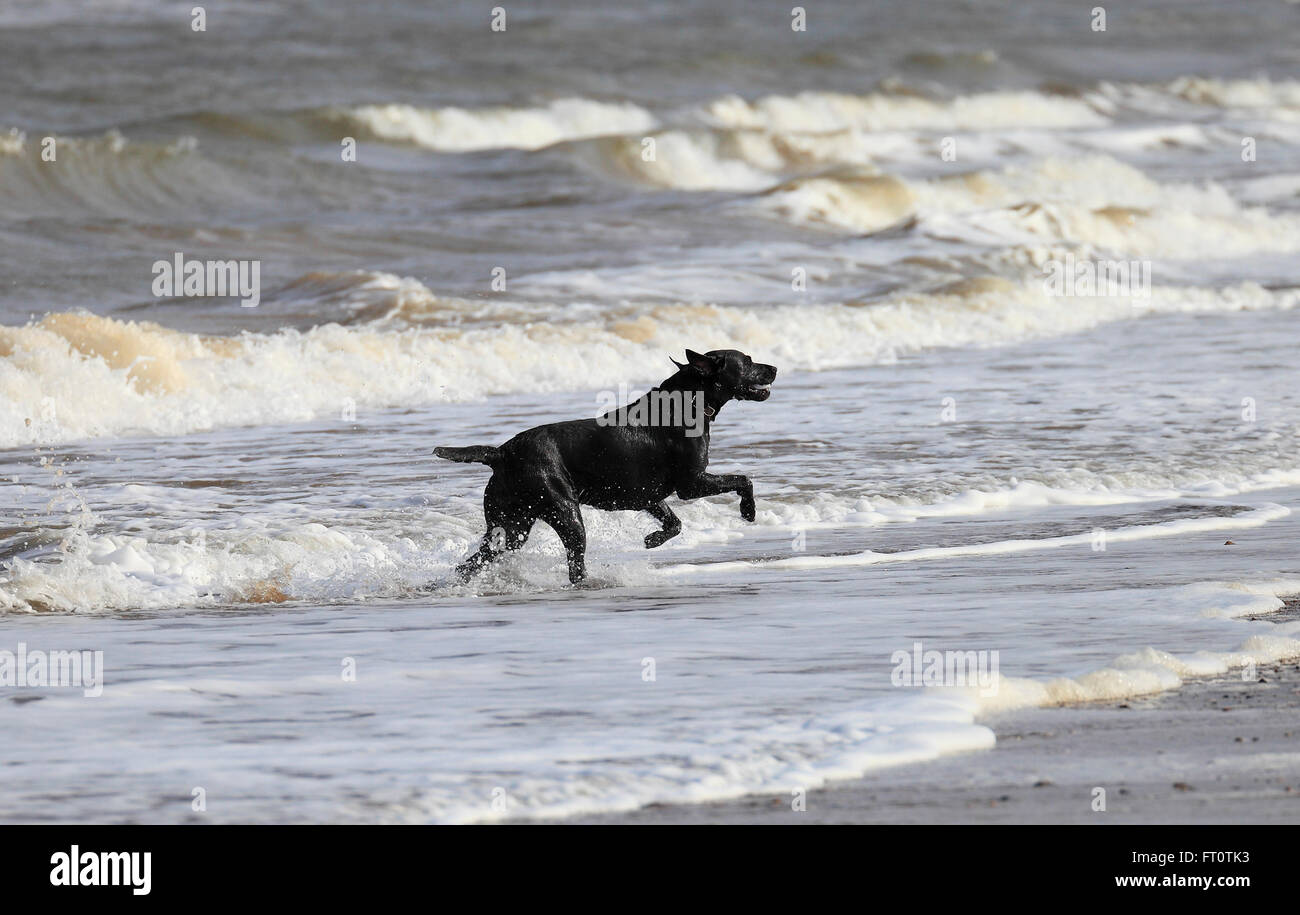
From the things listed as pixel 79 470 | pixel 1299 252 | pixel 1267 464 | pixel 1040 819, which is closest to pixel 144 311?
pixel 79 470

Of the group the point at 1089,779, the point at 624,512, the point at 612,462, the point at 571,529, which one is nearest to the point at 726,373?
the point at 612,462

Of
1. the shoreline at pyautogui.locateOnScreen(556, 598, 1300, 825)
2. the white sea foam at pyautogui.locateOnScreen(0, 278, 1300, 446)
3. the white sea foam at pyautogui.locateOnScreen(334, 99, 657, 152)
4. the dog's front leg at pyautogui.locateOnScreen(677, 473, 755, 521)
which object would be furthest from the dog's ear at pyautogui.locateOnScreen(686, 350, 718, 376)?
the white sea foam at pyautogui.locateOnScreen(334, 99, 657, 152)

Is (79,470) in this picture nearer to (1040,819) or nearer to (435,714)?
(435,714)

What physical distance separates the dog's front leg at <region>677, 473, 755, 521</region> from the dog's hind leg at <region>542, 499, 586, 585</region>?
55 cm

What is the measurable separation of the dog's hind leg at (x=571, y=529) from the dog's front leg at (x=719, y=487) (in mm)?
554

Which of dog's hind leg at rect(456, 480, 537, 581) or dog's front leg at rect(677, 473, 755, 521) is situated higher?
dog's front leg at rect(677, 473, 755, 521)

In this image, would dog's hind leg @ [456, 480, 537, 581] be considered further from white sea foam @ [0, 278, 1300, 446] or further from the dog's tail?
white sea foam @ [0, 278, 1300, 446]

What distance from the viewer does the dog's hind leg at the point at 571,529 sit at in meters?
8.66

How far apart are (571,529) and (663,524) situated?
618 millimetres

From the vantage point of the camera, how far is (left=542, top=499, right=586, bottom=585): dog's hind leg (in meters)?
8.66

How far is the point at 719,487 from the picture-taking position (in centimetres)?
909

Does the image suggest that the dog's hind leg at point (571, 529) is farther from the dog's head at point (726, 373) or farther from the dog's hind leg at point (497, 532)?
the dog's head at point (726, 373)

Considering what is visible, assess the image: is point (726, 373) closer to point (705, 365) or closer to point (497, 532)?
point (705, 365)

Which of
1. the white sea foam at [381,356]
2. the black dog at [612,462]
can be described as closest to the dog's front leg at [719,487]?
the black dog at [612,462]
